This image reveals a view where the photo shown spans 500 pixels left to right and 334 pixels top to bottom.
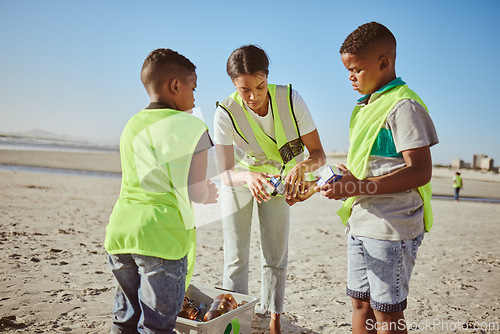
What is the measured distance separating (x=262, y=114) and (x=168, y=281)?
1693 mm

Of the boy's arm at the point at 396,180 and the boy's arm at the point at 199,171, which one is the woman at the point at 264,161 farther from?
the boy's arm at the point at 396,180

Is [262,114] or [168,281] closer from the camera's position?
[168,281]

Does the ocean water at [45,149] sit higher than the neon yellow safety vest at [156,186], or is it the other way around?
the neon yellow safety vest at [156,186]

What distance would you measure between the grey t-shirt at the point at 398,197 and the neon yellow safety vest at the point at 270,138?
1.11 meters

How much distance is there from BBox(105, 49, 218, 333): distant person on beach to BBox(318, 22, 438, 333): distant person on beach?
0.81 m

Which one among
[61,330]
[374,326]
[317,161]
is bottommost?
→ [61,330]

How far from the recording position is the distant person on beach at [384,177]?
6.81 feet

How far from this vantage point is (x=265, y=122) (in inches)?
130

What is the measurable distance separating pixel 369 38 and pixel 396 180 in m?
0.81

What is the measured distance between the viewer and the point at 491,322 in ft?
12.9

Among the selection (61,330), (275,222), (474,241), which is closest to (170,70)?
(275,222)

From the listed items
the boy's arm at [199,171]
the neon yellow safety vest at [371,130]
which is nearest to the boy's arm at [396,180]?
the neon yellow safety vest at [371,130]

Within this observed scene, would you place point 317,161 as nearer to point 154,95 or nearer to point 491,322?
point 154,95

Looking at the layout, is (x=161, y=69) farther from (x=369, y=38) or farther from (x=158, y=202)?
(x=369, y=38)
